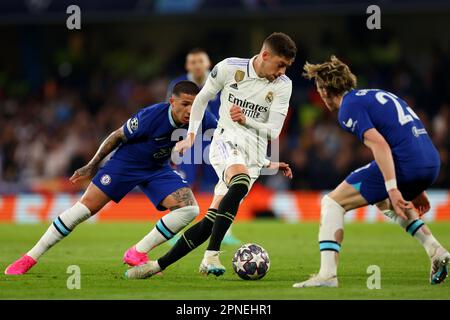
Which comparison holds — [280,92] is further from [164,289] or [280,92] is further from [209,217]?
[164,289]

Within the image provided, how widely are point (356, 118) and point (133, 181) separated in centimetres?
281

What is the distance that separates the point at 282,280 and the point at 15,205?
520 inches

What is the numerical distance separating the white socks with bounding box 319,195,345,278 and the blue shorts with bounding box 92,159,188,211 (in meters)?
2.10

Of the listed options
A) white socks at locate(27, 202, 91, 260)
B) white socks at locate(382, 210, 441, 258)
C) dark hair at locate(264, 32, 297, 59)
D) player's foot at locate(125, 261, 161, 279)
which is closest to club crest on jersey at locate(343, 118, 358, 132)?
white socks at locate(382, 210, 441, 258)

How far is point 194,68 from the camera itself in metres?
13.0

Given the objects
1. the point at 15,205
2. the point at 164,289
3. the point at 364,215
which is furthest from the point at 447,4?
the point at 164,289

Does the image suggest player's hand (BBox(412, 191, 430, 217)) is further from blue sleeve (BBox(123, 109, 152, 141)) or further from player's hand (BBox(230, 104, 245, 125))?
blue sleeve (BBox(123, 109, 152, 141))

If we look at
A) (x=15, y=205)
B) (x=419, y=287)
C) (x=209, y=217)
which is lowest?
(x=419, y=287)

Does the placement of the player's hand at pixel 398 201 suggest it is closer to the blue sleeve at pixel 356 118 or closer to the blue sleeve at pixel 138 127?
the blue sleeve at pixel 356 118

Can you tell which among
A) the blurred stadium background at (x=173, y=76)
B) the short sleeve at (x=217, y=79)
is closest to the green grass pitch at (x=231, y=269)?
the short sleeve at (x=217, y=79)

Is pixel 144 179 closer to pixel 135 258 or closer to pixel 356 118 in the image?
pixel 135 258

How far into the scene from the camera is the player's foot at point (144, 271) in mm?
8734

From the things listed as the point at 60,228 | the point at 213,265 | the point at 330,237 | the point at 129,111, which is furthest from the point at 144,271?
the point at 129,111

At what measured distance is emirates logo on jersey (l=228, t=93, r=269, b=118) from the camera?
949 cm
